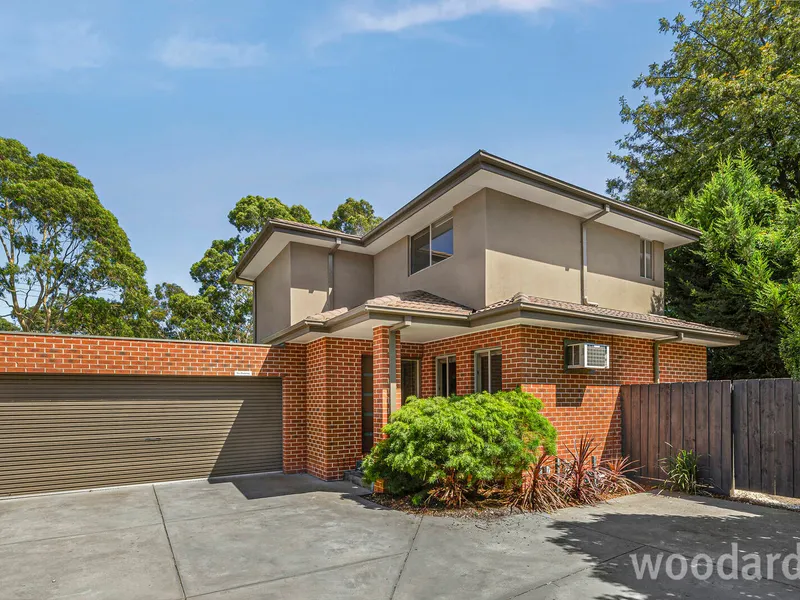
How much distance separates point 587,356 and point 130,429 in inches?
331

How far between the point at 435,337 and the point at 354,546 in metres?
4.87

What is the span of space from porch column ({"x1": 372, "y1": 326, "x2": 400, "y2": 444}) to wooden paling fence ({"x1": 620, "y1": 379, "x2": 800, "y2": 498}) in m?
4.59

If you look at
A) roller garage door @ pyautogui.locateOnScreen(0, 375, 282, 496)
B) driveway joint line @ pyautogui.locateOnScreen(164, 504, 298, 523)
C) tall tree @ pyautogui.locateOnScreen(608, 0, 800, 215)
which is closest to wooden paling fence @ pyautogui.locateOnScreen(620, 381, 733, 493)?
driveway joint line @ pyautogui.locateOnScreen(164, 504, 298, 523)

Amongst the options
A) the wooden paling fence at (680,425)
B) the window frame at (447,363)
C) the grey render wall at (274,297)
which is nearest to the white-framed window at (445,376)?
the window frame at (447,363)

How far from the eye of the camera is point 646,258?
11391 mm

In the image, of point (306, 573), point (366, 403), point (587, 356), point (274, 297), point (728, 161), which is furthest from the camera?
point (728, 161)

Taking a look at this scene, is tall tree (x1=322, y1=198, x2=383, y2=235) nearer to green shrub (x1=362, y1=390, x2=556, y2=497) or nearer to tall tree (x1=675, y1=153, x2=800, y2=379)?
tall tree (x1=675, y1=153, x2=800, y2=379)

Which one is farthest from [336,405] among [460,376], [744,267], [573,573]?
[744,267]

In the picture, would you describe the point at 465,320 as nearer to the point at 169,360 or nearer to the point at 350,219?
the point at 169,360

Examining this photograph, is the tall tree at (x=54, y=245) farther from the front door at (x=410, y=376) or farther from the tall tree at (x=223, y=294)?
the front door at (x=410, y=376)

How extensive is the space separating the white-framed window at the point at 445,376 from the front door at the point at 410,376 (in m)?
0.52

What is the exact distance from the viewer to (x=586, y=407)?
329 inches

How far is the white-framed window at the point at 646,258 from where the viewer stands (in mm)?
11195

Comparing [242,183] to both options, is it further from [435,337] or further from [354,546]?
[354,546]
